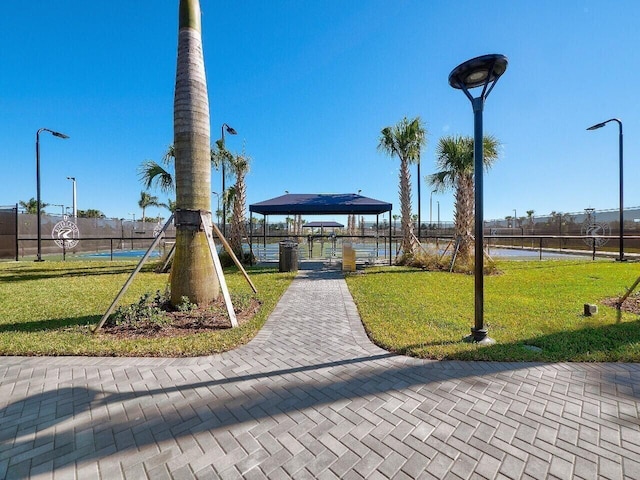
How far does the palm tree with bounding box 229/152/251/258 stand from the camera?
1202 cm

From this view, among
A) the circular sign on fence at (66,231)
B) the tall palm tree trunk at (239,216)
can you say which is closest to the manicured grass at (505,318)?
the tall palm tree trunk at (239,216)

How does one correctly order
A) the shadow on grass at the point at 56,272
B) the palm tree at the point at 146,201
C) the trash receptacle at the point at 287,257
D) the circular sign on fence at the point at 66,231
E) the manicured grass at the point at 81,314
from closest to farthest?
the manicured grass at the point at 81,314, the shadow on grass at the point at 56,272, the trash receptacle at the point at 287,257, the circular sign on fence at the point at 66,231, the palm tree at the point at 146,201

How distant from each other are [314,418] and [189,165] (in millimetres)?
4788

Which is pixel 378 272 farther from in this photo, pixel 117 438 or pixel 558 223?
pixel 558 223

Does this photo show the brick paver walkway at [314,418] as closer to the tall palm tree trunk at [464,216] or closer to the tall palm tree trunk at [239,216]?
the tall palm tree trunk at [464,216]

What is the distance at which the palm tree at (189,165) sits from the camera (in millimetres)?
5320

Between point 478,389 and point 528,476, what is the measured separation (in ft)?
3.29

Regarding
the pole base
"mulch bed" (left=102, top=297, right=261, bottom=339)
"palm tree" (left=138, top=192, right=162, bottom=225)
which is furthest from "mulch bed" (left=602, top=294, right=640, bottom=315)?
"palm tree" (left=138, top=192, right=162, bottom=225)

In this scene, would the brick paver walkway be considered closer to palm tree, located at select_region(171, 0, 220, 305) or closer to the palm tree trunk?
palm tree, located at select_region(171, 0, 220, 305)

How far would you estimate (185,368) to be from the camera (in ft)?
10.6

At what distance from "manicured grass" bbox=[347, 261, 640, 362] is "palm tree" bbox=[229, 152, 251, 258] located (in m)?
5.67

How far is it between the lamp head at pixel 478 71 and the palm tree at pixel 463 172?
295 inches

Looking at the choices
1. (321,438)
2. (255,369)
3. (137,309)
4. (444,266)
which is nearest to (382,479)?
(321,438)

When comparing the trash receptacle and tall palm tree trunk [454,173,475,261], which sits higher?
tall palm tree trunk [454,173,475,261]
